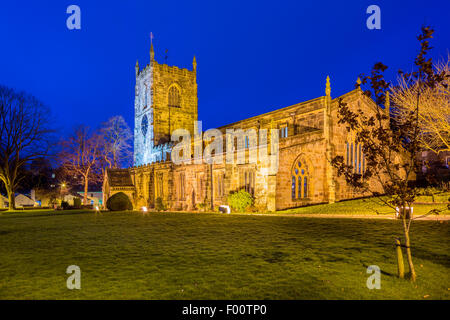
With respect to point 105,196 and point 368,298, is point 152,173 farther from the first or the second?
point 368,298

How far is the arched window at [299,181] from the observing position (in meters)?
22.2

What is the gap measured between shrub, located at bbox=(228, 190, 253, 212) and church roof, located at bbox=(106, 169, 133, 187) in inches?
659

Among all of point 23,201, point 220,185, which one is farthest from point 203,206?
point 23,201

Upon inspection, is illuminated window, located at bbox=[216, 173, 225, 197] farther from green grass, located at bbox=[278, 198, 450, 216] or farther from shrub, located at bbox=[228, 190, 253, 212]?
green grass, located at bbox=[278, 198, 450, 216]

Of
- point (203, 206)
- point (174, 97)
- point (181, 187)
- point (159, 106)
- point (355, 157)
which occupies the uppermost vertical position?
point (174, 97)

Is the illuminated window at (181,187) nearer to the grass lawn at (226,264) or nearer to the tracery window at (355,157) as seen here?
the tracery window at (355,157)

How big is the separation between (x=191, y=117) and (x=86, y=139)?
1976cm

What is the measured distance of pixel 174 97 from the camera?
178 ft

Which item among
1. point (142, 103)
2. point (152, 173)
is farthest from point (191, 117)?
point (152, 173)

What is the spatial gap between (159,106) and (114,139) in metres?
10.4

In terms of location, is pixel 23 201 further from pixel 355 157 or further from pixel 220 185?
pixel 355 157

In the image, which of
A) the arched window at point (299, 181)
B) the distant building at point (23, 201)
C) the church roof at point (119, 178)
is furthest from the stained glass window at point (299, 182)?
the distant building at point (23, 201)

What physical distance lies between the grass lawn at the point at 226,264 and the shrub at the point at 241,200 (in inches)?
366

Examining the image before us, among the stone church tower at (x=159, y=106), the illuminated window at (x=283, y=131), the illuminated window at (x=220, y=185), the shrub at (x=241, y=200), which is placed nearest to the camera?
the shrub at (x=241, y=200)
